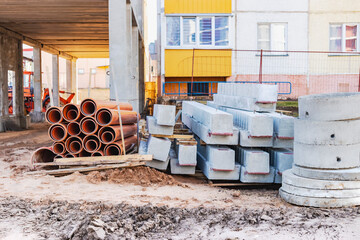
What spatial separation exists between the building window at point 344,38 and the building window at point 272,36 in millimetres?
2362

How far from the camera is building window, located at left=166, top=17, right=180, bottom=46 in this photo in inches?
735

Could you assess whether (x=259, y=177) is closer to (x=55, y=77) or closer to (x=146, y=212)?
(x=146, y=212)

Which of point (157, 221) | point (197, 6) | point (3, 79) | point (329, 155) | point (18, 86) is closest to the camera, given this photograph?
point (157, 221)

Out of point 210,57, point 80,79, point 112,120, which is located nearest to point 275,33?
point 210,57

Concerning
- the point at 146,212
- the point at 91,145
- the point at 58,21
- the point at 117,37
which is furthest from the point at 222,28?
the point at 146,212

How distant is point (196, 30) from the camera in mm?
18688

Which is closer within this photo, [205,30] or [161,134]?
[161,134]

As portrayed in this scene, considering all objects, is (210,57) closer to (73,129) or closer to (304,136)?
(73,129)

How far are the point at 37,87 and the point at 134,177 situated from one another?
16670mm

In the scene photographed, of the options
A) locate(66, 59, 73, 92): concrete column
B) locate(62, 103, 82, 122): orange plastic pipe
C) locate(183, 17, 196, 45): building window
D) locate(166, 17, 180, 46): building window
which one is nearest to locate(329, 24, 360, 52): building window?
locate(183, 17, 196, 45): building window

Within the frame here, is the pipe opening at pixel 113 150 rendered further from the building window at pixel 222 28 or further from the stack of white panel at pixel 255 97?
the building window at pixel 222 28

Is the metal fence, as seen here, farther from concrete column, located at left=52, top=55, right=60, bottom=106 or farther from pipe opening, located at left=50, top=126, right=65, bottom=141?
pipe opening, located at left=50, top=126, right=65, bottom=141

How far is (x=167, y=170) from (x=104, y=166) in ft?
4.91

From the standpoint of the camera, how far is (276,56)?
62.2 ft
